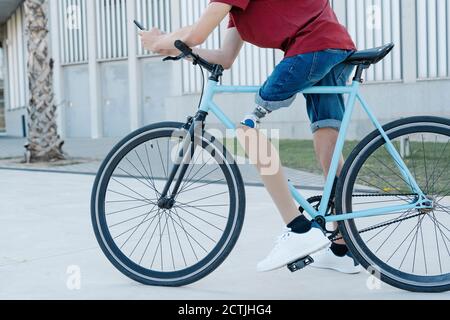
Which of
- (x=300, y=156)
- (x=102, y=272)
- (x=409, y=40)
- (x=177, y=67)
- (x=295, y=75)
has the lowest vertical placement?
(x=102, y=272)

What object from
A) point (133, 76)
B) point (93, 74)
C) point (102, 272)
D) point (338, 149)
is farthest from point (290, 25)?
point (93, 74)

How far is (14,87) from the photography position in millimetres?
29656

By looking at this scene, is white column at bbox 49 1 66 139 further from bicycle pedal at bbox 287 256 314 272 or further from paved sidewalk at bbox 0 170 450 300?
bicycle pedal at bbox 287 256 314 272

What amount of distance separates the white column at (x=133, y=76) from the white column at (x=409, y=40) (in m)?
8.32

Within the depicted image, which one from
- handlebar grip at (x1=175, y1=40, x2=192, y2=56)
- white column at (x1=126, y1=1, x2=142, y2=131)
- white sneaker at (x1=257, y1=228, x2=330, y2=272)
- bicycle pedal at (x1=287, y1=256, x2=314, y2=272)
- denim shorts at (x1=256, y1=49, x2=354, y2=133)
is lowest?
bicycle pedal at (x1=287, y1=256, x2=314, y2=272)

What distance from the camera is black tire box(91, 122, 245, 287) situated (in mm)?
3256

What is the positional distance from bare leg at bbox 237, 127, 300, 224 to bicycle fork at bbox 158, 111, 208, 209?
8.1 inches

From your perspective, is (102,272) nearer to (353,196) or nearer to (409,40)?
(353,196)

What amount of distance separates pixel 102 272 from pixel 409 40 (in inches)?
477

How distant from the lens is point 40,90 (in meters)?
11.8

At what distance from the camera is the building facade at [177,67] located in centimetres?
1420

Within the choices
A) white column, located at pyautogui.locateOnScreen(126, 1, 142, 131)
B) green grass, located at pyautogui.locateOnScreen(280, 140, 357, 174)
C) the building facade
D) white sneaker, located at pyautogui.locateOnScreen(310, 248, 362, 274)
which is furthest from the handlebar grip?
white column, located at pyautogui.locateOnScreen(126, 1, 142, 131)

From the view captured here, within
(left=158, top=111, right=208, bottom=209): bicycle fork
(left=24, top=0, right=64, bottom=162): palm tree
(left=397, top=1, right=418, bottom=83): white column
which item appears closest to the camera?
(left=158, top=111, right=208, bottom=209): bicycle fork
